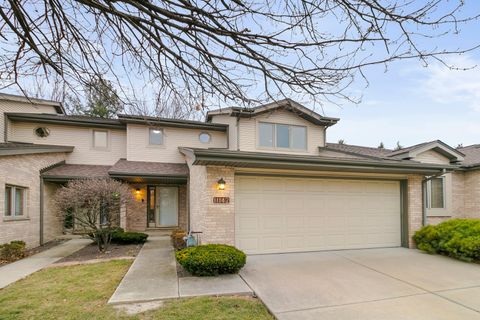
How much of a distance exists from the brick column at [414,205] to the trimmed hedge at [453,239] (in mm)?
204

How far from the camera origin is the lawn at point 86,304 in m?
4.29

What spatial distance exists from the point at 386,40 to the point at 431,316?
13.2ft

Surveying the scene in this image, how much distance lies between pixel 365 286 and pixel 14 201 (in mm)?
10860

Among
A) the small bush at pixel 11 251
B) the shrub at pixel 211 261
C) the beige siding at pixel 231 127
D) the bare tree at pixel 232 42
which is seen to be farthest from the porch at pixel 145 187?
the bare tree at pixel 232 42

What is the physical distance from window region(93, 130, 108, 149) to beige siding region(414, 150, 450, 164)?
557 inches

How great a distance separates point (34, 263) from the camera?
782cm

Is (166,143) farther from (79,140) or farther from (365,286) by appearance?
(365,286)

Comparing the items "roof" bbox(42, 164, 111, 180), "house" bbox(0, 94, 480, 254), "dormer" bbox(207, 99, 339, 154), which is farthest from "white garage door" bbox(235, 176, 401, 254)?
"roof" bbox(42, 164, 111, 180)

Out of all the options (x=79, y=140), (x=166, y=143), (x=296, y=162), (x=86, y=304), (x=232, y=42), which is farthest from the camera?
(x=166, y=143)

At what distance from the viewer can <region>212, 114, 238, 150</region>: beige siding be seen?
1303 cm

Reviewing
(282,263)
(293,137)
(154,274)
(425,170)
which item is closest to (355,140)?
(293,137)

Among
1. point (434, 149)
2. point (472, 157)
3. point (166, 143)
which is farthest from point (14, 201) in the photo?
point (472, 157)

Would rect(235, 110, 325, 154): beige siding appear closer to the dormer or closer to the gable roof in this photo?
the dormer

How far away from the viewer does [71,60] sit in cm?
380
